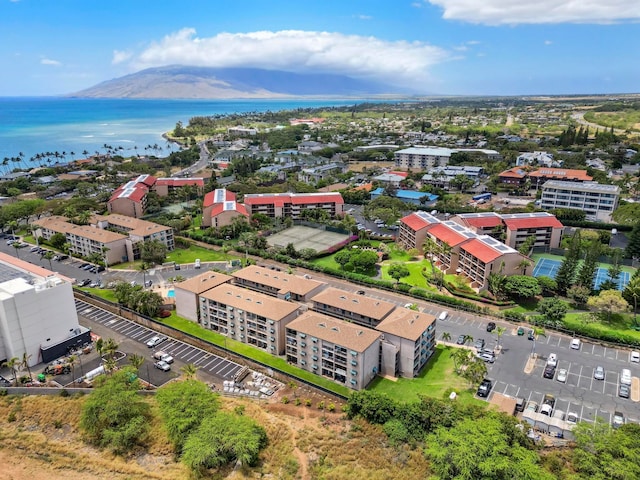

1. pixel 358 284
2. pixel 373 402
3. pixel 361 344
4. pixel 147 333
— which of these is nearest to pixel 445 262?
pixel 358 284

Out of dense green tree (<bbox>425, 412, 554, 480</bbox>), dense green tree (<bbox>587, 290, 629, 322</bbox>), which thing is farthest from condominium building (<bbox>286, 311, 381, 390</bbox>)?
dense green tree (<bbox>587, 290, 629, 322</bbox>)

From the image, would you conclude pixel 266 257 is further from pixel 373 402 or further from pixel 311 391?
pixel 373 402

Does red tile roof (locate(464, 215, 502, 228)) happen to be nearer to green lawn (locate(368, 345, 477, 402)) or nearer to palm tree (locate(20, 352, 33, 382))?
green lawn (locate(368, 345, 477, 402))

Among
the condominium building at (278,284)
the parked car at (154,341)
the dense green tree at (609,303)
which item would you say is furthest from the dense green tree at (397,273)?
the parked car at (154,341)

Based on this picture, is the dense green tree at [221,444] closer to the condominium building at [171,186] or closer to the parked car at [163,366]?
the parked car at [163,366]

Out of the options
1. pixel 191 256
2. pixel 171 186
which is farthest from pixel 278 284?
pixel 171 186

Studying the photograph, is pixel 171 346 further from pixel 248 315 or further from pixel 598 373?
Result: pixel 598 373
